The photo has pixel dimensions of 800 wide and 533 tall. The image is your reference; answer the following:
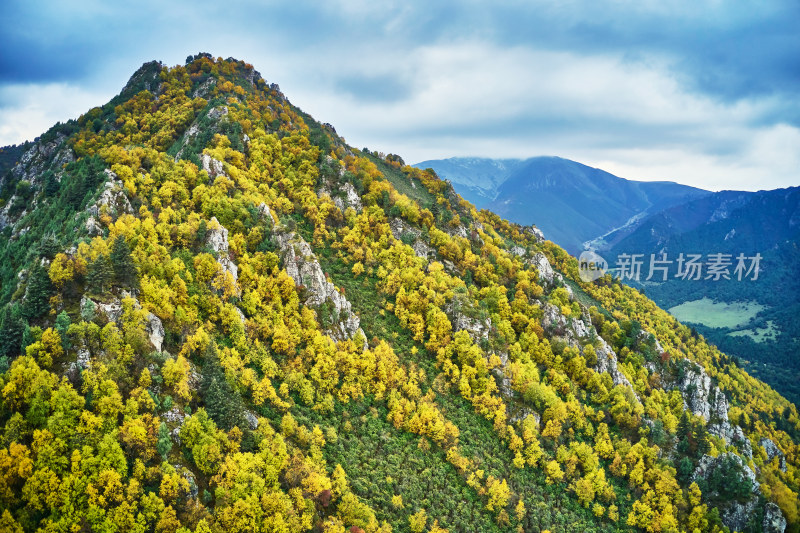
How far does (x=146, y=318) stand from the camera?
6925 centimetres

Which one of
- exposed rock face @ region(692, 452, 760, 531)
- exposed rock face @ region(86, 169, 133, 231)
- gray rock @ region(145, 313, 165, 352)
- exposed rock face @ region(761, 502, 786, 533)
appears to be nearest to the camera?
gray rock @ region(145, 313, 165, 352)

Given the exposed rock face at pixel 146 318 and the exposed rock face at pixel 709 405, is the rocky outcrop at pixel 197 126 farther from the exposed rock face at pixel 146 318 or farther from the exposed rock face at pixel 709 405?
the exposed rock face at pixel 709 405

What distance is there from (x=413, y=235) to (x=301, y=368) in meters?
65.7

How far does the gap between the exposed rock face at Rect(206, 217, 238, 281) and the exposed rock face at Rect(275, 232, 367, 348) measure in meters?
13.0

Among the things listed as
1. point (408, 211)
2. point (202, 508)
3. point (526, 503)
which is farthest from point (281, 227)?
point (526, 503)

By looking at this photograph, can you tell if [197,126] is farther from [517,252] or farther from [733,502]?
[733,502]

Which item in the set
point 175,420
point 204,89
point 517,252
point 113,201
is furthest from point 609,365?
point 204,89

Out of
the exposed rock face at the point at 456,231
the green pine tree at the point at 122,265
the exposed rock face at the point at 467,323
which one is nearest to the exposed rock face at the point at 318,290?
the exposed rock face at the point at 467,323

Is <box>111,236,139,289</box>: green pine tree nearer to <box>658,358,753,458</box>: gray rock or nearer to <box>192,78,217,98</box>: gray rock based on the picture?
<box>192,78,217,98</box>: gray rock

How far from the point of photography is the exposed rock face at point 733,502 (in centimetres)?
10075

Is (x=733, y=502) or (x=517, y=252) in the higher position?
(x=517, y=252)

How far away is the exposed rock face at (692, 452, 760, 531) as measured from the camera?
101 m

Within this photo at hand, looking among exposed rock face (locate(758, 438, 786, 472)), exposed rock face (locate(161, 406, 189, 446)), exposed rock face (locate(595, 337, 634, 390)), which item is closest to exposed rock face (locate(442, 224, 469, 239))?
exposed rock face (locate(595, 337, 634, 390))

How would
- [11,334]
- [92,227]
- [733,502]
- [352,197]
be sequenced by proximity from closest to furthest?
[11,334], [92,227], [733,502], [352,197]
